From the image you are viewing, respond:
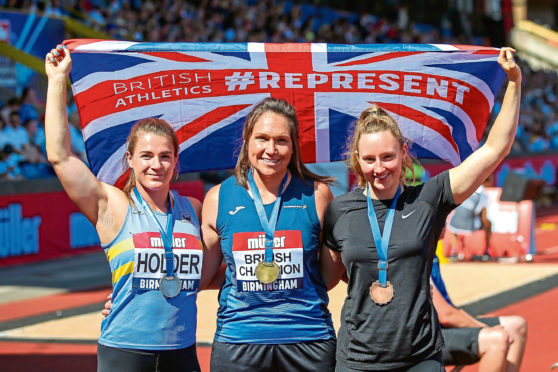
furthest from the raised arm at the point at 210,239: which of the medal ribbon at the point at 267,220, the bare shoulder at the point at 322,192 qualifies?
the bare shoulder at the point at 322,192

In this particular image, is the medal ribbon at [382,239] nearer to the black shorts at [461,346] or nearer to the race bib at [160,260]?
the race bib at [160,260]

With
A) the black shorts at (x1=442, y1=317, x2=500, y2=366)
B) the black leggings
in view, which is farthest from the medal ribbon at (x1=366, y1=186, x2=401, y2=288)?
the black shorts at (x1=442, y1=317, x2=500, y2=366)

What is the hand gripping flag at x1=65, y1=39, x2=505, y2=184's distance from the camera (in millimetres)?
4535

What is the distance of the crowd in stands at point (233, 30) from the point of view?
14.2 meters

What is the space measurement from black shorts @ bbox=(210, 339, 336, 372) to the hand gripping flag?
4.13ft

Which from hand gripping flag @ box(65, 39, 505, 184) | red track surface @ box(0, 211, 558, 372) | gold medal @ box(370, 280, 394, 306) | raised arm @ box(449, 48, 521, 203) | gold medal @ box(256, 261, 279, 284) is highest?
hand gripping flag @ box(65, 39, 505, 184)

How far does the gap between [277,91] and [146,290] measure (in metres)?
1.54

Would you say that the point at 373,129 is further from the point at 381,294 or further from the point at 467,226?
the point at 467,226

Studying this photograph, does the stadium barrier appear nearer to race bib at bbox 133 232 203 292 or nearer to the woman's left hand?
race bib at bbox 133 232 203 292

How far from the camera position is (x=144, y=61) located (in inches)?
181

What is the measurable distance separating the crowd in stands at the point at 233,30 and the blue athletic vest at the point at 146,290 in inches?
401

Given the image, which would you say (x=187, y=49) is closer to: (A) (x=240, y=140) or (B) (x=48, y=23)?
(A) (x=240, y=140)

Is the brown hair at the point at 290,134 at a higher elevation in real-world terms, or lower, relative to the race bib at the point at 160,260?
higher

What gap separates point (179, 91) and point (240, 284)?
1.40 meters
